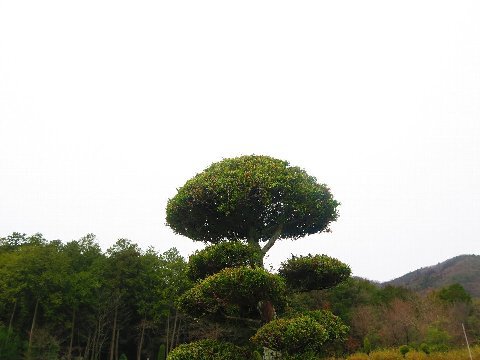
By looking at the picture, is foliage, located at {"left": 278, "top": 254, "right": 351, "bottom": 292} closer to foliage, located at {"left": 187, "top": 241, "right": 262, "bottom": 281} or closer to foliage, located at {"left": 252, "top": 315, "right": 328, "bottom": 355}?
foliage, located at {"left": 187, "top": 241, "right": 262, "bottom": 281}

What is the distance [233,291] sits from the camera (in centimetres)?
941

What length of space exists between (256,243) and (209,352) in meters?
3.48

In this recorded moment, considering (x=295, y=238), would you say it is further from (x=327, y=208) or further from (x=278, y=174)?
(x=278, y=174)

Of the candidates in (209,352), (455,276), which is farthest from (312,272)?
(455,276)

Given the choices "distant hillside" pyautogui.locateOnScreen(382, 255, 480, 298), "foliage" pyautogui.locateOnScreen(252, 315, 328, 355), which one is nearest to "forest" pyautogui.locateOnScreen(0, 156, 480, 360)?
"foliage" pyautogui.locateOnScreen(252, 315, 328, 355)

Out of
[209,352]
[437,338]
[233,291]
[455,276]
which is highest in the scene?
[455,276]

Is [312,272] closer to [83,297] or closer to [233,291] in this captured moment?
[233,291]

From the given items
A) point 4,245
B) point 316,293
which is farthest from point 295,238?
point 4,245

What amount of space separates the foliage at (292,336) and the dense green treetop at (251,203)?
2956 mm

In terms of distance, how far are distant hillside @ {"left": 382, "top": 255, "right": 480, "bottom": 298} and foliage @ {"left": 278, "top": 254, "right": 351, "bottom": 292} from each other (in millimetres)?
54520

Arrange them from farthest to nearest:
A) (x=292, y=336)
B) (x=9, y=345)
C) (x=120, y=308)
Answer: (x=120, y=308) < (x=9, y=345) < (x=292, y=336)

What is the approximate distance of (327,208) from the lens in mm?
11922

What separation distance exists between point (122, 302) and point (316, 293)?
18.5 metres

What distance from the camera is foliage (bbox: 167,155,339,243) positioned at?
11.1 meters
